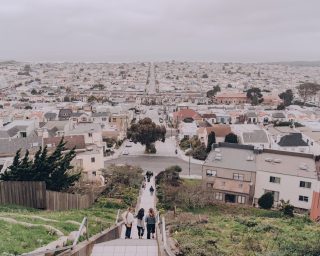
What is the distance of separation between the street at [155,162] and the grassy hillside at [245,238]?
25161 mm

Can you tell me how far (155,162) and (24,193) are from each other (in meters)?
31.2

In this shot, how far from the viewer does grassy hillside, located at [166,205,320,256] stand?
10417 millimetres

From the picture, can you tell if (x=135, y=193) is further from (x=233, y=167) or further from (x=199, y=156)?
(x=199, y=156)

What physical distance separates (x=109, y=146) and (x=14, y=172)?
115ft

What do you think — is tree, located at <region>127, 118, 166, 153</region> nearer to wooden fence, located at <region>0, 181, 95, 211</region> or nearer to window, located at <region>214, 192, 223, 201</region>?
window, located at <region>214, 192, 223, 201</region>

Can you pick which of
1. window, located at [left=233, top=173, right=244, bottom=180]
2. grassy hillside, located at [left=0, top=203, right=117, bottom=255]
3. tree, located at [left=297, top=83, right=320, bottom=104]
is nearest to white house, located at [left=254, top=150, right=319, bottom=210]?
window, located at [left=233, top=173, right=244, bottom=180]

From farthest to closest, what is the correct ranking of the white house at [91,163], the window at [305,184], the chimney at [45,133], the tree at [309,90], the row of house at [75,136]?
1. the tree at [309,90]
2. the chimney at [45,133]
3. the row of house at [75,136]
4. the white house at [91,163]
5. the window at [305,184]

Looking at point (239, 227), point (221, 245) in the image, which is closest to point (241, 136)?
point (239, 227)

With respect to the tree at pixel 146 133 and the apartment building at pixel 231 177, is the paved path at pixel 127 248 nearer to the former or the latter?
the apartment building at pixel 231 177

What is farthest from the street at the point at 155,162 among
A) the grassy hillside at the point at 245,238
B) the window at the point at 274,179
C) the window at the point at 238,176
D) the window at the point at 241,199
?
the grassy hillside at the point at 245,238

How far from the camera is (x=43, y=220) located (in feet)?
38.9

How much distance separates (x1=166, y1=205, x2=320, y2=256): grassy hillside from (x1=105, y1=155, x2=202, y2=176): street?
2516 centimetres

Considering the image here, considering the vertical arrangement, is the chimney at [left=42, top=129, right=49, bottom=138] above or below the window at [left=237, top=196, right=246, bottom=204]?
above

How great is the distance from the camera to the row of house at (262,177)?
30.0 metres
